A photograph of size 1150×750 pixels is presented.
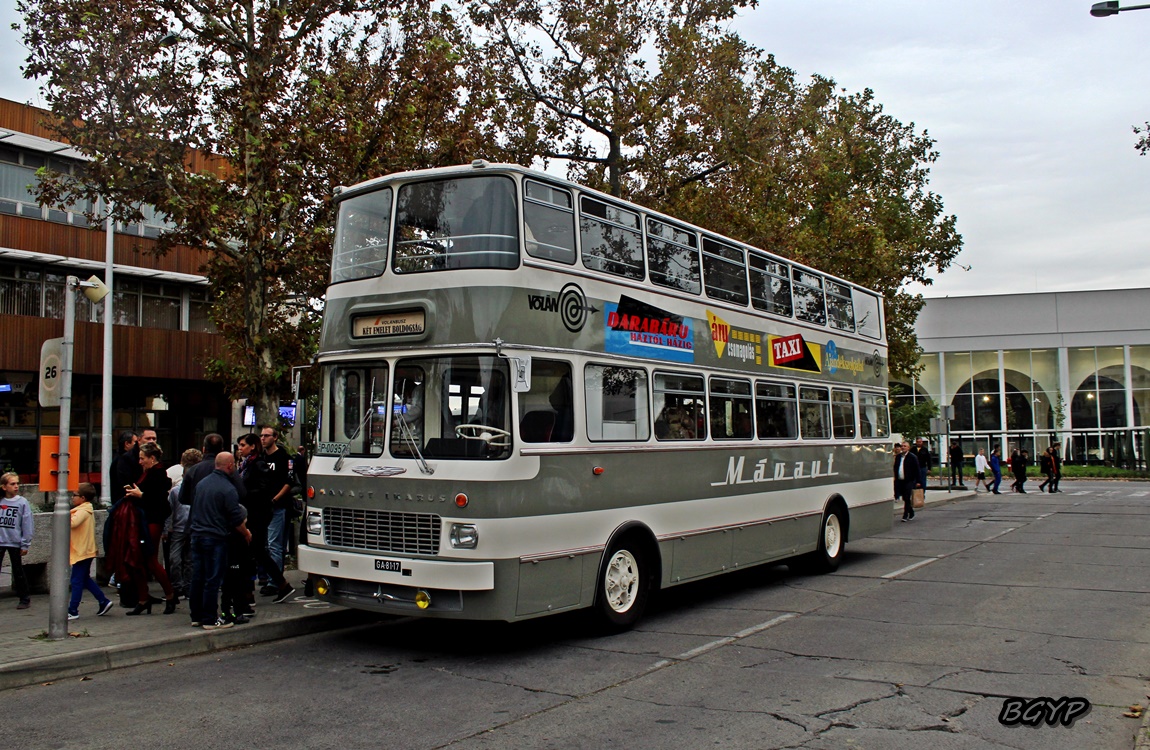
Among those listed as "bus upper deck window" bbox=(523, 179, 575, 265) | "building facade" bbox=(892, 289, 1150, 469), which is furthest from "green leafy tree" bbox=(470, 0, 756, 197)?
"building facade" bbox=(892, 289, 1150, 469)

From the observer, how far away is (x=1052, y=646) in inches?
344

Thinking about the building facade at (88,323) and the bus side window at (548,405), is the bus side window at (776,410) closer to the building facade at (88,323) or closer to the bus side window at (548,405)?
the bus side window at (548,405)

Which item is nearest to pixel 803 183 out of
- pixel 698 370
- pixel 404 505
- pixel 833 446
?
pixel 833 446

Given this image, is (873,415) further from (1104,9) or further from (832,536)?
(1104,9)

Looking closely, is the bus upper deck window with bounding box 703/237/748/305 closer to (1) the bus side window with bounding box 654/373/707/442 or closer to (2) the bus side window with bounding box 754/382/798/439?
(2) the bus side window with bounding box 754/382/798/439

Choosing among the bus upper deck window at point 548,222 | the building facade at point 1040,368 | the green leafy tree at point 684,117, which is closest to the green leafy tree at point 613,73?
the green leafy tree at point 684,117

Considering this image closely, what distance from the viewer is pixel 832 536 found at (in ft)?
48.1

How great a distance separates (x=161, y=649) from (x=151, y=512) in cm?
226

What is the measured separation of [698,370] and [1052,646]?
14.9 feet

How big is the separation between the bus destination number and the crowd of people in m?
1.81

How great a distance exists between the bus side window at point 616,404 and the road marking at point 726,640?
216cm

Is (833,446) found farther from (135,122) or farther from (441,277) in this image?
(135,122)

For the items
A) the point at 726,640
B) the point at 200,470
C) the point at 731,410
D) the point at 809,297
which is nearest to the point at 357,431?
the point at 200,470

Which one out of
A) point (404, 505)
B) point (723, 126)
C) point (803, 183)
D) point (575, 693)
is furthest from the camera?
point (803, 183)
